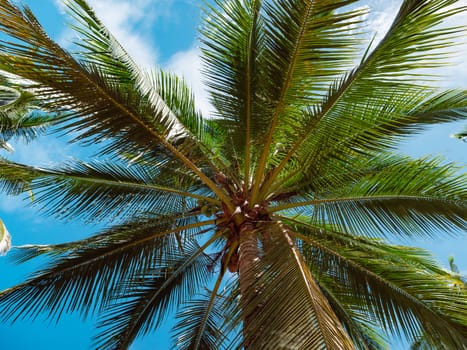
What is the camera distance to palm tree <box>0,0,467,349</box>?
4348 millimetres

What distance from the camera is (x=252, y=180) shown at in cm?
624

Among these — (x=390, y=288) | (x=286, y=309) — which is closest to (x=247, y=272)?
(x=286, y=309)

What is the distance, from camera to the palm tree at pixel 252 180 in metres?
4.35

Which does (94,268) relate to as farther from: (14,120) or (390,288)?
(14,120)

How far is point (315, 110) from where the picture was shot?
5.07m

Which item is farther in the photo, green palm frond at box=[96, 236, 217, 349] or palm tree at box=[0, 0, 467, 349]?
green palm frond at box=[96, 236, 217, 349]

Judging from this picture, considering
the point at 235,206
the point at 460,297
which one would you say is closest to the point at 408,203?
the point at 460,297

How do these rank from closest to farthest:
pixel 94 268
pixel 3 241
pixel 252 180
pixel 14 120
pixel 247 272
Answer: pixel 247 272
pixel 94 268
pixel 252 180
pixel 3 241
pixel 14 120

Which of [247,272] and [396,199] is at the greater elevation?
[396,199]

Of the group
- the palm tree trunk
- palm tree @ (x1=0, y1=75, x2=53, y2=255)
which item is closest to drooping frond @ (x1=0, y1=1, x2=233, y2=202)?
the palm tree trunk

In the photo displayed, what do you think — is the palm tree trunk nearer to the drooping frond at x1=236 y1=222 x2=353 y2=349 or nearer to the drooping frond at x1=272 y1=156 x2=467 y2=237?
the drooping frond at x1=236 y1=222 x2=353 y2=349

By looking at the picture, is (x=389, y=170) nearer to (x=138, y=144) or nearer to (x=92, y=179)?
(x=138, y=144)

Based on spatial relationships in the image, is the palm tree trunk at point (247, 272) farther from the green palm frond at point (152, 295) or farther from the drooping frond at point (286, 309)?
the green palm frond at point (152, 295)

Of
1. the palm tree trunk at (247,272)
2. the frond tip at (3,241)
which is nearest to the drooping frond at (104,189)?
the palm tree trunk at (247,272)
